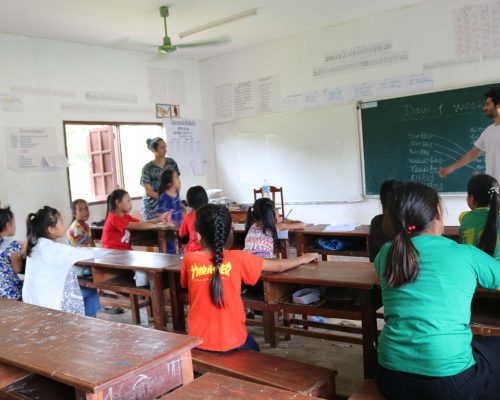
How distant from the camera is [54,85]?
5391mm

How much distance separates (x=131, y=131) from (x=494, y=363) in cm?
548

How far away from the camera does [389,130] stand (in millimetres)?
5395

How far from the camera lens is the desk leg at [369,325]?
6.95 ft

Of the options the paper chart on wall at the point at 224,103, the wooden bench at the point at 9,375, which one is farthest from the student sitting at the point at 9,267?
the paper chart on wall at the point at 224,103

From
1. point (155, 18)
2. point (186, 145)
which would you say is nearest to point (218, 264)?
point (155, 18)

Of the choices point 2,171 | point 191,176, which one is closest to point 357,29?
point 191,176

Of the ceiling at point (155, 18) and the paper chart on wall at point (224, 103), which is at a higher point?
the ceiling at point (155, 18)

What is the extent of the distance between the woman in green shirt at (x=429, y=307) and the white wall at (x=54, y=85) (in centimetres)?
453

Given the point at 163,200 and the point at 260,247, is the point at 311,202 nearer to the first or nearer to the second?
the point at 163,200

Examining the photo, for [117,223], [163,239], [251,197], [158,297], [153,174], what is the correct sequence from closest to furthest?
[158,297]
[117,223]
[163,239]
[153,174]
[251,197]

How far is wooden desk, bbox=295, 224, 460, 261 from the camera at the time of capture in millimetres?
3381

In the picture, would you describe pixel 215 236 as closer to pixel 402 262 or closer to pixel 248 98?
pixel 402 262

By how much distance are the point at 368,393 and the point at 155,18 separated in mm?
4362

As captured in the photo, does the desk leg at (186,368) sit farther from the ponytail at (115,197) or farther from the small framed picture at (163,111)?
the small framed picture at (163,111)
